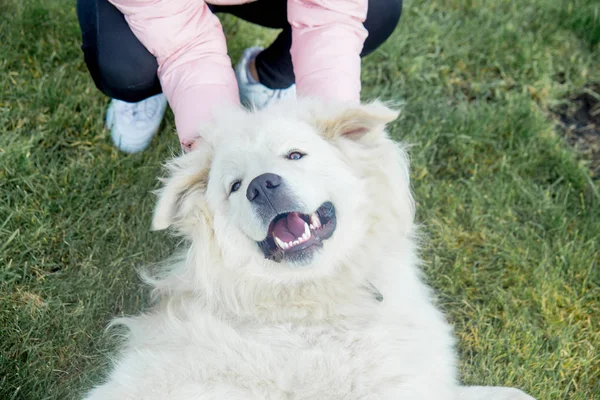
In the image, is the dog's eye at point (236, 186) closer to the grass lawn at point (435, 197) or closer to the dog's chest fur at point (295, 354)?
the dog's chest fur at point (295, 354)

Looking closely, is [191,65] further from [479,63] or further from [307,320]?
[479,63]

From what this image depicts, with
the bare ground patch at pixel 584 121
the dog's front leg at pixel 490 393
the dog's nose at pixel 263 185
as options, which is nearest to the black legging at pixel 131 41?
the dog's nose at pixel 263 185

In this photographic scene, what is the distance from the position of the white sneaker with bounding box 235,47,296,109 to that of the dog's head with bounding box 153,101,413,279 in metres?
1.29

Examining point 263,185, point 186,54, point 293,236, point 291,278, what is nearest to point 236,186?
point 263,185

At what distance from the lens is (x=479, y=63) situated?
4691 millimetres

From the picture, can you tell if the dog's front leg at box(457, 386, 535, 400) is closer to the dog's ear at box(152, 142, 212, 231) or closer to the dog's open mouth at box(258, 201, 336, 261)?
the dog's open mouth at box(258, 201, 336, 261)

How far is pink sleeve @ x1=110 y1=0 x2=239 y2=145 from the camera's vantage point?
2816 millimetres

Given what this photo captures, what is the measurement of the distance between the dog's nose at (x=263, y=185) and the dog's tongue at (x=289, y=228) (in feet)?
0.53

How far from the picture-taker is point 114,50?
3279 mm

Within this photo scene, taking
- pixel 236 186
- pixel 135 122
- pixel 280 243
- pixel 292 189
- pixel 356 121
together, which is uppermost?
pixel 356 121

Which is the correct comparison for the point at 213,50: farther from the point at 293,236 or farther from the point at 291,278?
the point at 291,278

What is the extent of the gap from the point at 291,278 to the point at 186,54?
1.20m

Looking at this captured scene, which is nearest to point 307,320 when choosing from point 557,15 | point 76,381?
point 76,381

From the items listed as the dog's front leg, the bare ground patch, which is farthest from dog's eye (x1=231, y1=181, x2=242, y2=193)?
the bare ground patch
